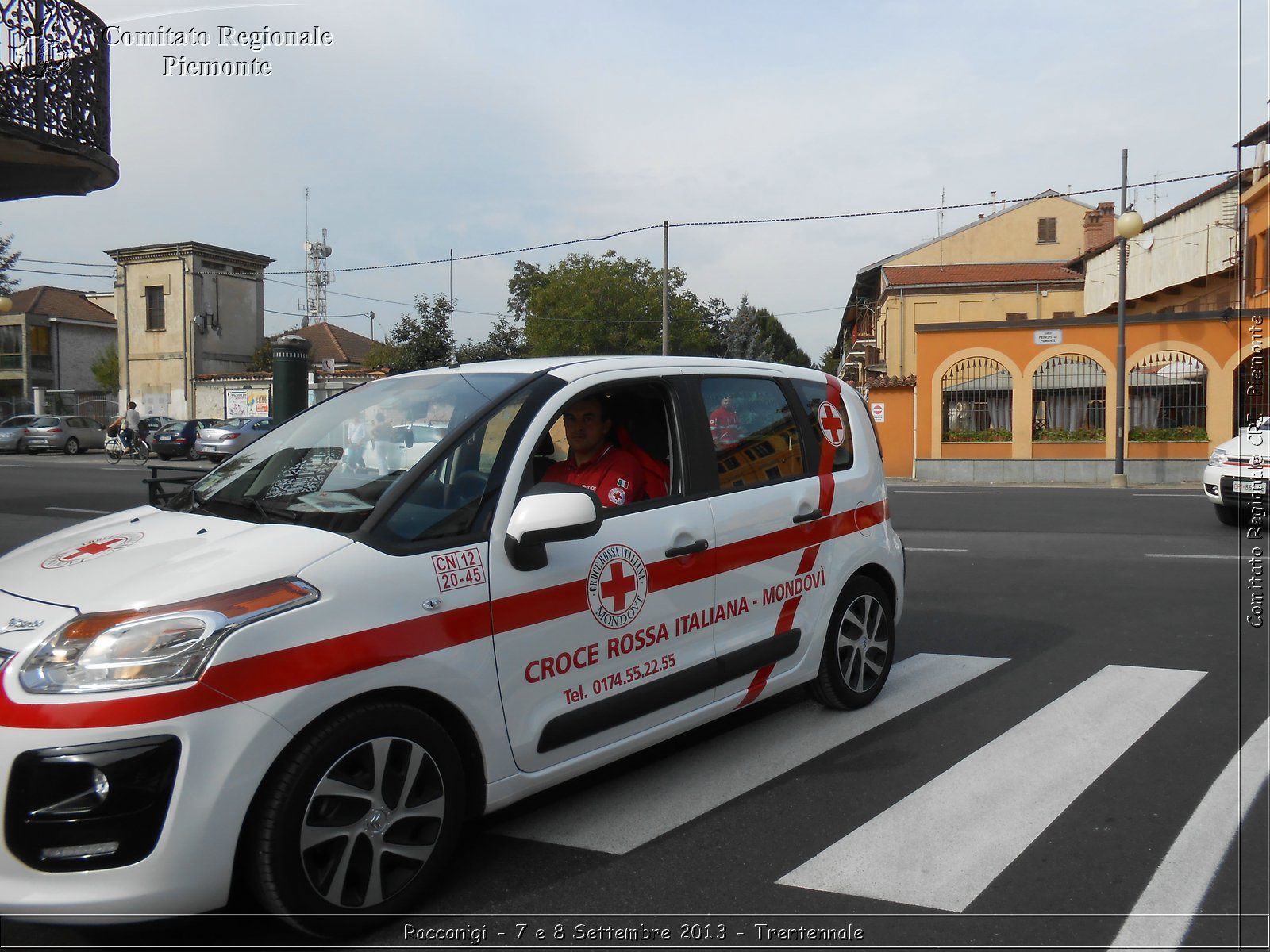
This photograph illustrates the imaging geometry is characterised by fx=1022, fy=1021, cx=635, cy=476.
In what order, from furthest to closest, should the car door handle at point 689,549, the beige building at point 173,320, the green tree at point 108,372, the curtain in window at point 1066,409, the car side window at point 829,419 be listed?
the green tree at point 108,372 → the beige building at point 173,320 → the curtain in window at point 1066,409 → the car side window at point 829,419 → the car door handle at point 689,549

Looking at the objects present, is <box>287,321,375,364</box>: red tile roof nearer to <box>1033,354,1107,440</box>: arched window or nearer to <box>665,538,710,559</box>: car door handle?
<box>1033,354,1107,440</box>: arched window

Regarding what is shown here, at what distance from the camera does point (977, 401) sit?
85.4ft

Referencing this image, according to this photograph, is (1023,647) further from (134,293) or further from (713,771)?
(134,293)

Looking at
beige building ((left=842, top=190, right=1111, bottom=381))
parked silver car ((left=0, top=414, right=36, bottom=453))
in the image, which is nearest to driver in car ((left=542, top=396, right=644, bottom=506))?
beige building ((left=842, top=190, right=1111, bottom=381))

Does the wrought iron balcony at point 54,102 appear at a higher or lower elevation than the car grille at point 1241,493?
higher

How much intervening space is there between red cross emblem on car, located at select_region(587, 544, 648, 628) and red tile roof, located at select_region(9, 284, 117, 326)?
201ft

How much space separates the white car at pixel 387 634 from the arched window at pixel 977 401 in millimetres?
22427

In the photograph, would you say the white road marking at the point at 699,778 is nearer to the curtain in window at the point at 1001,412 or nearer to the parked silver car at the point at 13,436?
the curtain in window at the point at 1001,412

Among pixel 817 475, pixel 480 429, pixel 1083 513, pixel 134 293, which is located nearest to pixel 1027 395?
pixel 1083 513

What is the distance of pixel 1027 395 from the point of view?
25.5 m

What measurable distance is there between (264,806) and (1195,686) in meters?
4.90

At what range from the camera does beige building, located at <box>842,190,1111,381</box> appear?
4125 cm

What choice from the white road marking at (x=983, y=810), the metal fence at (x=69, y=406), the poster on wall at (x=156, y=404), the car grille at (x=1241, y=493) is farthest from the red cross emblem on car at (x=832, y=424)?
the metal fence at (x=69, y=406)

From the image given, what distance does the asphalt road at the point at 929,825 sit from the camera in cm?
299
